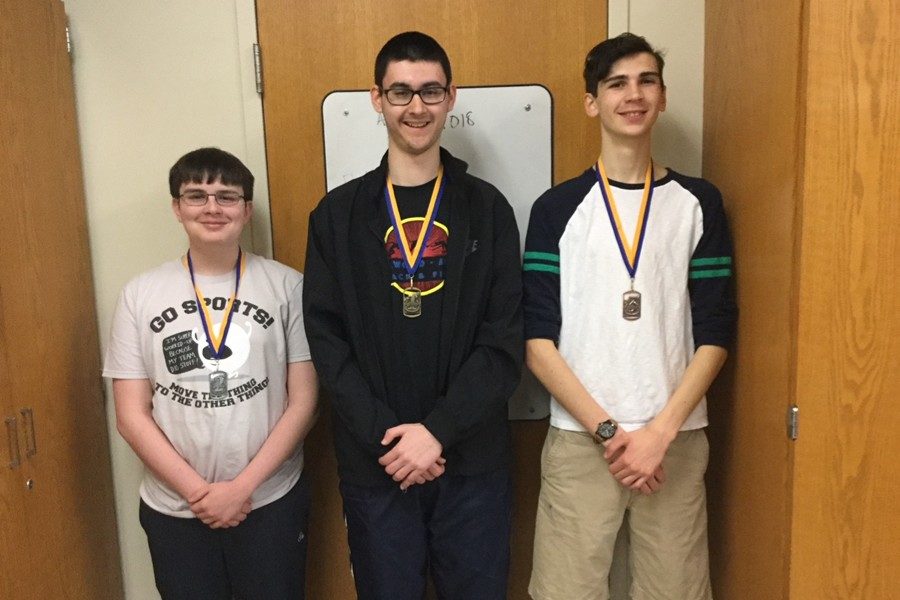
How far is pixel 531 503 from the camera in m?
2.15

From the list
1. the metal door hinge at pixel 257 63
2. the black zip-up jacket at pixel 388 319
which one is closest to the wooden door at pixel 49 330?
the metal door hinge at pixel 257 63

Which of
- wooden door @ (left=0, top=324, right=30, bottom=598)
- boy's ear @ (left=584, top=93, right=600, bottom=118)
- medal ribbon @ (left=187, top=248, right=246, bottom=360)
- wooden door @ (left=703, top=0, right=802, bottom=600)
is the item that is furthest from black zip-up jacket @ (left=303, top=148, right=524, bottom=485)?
wooden door @ (left=0, top=324, right=30, bottom=598)

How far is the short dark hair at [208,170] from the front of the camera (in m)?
1.74

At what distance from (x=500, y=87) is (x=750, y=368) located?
1.07 m

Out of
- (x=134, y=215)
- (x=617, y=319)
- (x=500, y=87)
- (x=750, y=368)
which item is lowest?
(x=750, y=368)

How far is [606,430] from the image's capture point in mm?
1629

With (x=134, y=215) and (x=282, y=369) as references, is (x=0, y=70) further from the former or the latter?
(x=282, y=369)

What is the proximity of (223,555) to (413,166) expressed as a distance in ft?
3.74

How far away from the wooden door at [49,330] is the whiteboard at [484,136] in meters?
0.76

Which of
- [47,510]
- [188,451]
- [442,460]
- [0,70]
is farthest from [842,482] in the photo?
[0,70]

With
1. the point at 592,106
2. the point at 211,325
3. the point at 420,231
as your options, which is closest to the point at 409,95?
the point at 420,231

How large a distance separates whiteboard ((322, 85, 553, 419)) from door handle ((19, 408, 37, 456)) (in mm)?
1004

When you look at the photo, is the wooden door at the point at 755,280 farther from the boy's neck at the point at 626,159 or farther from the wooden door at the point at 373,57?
the wooden door at the point at 373,57

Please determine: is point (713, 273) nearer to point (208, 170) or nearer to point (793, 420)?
point (793, 420)
